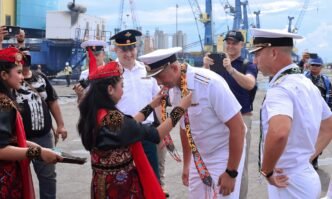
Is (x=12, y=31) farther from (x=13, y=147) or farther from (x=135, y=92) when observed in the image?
(x=13, y=147)

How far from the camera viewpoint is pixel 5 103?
10.7ft

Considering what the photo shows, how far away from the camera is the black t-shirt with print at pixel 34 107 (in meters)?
4.61

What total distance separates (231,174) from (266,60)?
0.96 meters

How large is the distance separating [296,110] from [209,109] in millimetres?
840

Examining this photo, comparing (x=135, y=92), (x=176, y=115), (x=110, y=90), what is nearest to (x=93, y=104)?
(x=110, y=90)

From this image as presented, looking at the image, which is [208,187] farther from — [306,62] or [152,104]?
[306,62]

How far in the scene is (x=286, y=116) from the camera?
267 centimetres

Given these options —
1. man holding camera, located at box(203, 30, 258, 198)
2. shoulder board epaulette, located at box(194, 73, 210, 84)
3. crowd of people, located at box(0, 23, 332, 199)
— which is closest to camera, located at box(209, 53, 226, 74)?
man holding camera, located at box(203, 30, 258, 198)

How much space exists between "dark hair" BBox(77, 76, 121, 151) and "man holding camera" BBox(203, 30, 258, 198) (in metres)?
2.35

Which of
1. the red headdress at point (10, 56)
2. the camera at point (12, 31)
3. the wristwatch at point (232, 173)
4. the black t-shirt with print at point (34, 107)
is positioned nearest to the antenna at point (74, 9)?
the camera at point (12, 31)

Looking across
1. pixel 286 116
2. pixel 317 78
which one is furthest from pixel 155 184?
pixel 317 78

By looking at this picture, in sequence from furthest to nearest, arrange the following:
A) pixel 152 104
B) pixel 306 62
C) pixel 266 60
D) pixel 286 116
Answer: pixel 306 62 < pixel 152 104 < pixel 266 60 < pixel 286 116

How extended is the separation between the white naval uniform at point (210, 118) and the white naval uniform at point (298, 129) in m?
0.52

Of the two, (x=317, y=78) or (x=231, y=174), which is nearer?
(x=231, y=174)
